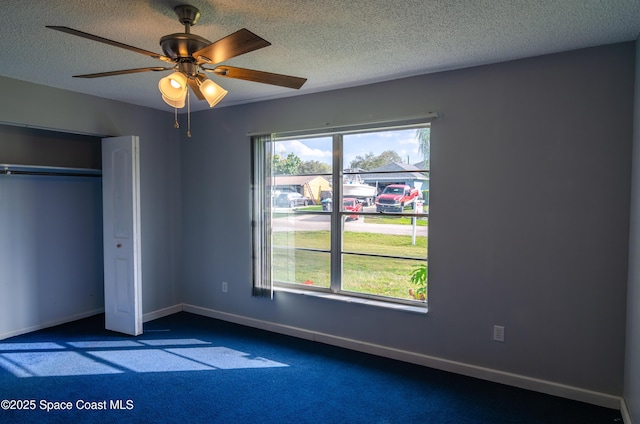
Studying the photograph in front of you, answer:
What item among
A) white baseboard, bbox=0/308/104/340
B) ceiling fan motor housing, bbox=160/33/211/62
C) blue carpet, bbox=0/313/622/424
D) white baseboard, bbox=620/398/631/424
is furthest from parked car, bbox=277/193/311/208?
white baseboard, bbox=620/398/631/424

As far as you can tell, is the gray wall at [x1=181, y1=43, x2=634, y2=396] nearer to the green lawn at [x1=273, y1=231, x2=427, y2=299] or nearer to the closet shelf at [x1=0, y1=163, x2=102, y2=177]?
the green lawn at [x1=273, y1=231, x2=427, y2=299]

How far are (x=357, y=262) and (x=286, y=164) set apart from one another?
130 centimetres

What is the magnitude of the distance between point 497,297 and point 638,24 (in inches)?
78.8

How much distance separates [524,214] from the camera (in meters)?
2.99

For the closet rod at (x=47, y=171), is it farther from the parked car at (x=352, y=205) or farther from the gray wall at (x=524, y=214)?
the parked car at (x=352, y=205)

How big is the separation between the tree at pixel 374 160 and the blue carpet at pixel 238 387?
1.77m

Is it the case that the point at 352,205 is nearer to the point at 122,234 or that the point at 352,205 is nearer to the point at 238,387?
the point at 238,387

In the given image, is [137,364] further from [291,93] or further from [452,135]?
[452,135]

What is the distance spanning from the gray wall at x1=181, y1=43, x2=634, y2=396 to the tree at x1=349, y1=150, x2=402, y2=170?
1.15 ft

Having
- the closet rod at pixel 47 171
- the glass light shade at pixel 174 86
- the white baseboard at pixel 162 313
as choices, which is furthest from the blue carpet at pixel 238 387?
the glass light shade at pixel 174 86

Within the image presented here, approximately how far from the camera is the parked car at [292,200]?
13.7 ft

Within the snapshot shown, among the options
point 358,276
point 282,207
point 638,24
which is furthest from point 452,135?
point 282,207

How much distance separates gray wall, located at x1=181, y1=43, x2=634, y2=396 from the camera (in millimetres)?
2721

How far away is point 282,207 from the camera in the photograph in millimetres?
4316
